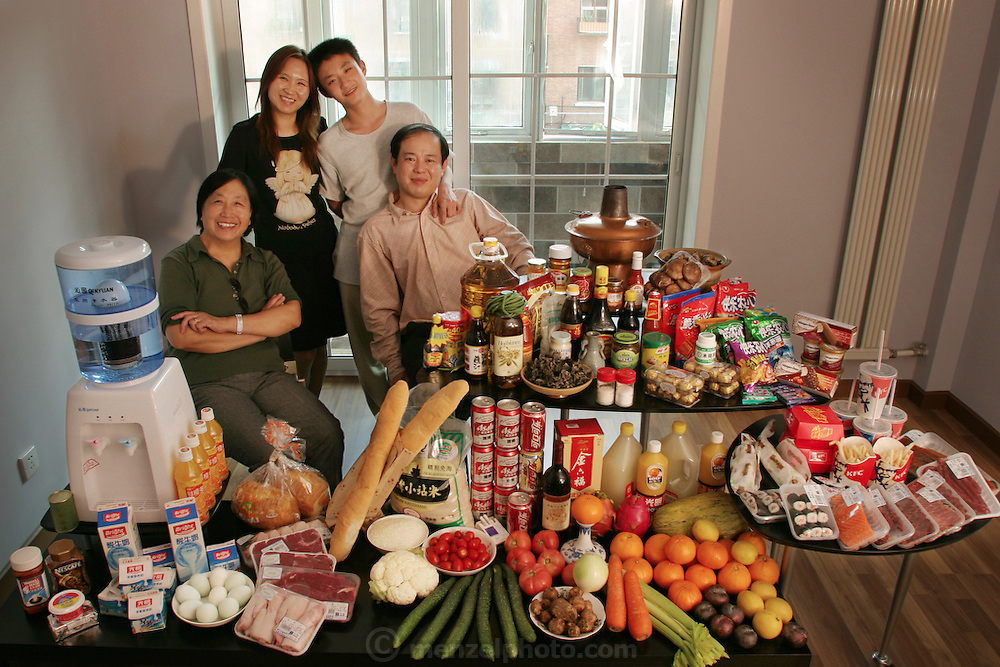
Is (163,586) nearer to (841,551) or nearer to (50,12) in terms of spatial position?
(841,551)

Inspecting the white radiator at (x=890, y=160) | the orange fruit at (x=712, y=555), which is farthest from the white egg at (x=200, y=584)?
the white radiator at (x=890, y=160)

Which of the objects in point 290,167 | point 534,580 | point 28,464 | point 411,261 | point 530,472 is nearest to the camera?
point 534,580

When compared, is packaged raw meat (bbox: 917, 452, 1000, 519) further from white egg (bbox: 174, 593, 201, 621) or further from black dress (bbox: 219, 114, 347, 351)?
black dress (bbox: 219, 114, 347, 351)

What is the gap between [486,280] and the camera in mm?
2035

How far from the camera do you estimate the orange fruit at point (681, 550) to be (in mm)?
1717

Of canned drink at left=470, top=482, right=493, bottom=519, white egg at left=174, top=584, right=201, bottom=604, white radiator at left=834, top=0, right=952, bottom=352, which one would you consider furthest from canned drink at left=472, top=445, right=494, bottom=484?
white radiator at left=834, top=0, right=952, bottom=352

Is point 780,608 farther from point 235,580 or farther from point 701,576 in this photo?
point 235,580

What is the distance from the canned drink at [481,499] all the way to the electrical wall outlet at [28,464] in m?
1.71

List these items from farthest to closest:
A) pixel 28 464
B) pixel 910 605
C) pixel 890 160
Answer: pixel 890 160 → pixel 28 464 → pixel 910 605

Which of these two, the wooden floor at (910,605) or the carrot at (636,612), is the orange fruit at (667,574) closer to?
the carrot at (636,612)

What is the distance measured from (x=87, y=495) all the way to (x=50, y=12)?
2021 mm

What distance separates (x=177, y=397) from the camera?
1766mm

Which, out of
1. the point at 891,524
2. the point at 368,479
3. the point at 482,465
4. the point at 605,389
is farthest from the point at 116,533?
the point at 891,524

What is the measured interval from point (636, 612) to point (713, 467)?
0.53m
